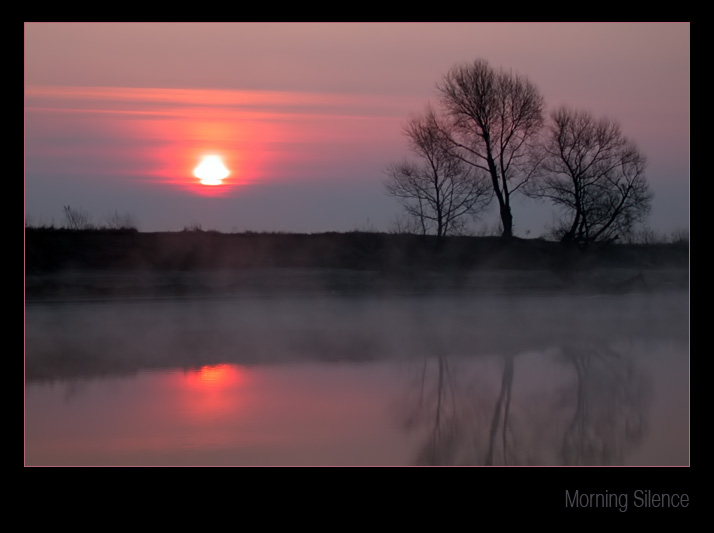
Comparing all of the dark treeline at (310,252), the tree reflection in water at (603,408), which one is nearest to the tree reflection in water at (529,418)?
the tree reflection in water at (603,408)

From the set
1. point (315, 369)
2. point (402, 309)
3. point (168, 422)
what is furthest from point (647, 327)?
point (168, 422)

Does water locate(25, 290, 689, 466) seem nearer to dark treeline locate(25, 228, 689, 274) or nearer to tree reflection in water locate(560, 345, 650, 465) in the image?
tree reflection in water locate(560, 345, 650, 465)

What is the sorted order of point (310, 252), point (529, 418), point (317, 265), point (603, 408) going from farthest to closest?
point (310, 252)
point (317, 265)
point (603, 408)
point (529, 418)

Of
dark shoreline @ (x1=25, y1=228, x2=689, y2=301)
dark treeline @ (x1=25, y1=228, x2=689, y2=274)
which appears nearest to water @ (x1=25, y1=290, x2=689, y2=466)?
dark shoreline @ (x1=25, y1=228, x2=689, y2=301)

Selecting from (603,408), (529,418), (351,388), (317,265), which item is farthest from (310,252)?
(529,418)

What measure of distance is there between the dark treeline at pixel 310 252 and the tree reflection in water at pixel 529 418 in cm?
1225

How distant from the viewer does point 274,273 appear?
1997cm

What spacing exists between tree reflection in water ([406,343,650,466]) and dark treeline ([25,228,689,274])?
12246 millimetres

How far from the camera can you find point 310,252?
2294 cm

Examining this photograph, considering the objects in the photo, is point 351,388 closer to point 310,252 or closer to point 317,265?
point 317,265

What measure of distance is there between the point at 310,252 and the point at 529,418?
16098mm

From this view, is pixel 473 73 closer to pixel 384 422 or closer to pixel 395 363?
Result: pixel 395 363

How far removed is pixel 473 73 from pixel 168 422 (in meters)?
20.6

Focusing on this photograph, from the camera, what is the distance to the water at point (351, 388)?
6332 mm
